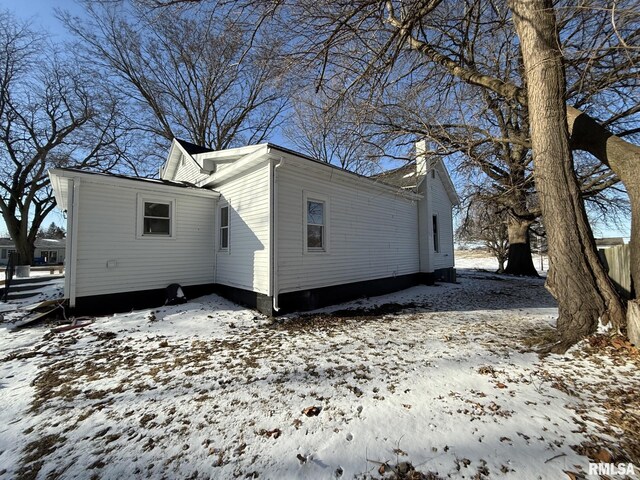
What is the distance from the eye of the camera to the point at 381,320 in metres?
6.07

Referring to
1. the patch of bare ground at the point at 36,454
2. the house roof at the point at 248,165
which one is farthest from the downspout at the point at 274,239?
the patch of bare ground at the point at 36,454

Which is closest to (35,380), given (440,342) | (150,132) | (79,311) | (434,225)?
(79,311)

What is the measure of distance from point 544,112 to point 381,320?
4.86 meters

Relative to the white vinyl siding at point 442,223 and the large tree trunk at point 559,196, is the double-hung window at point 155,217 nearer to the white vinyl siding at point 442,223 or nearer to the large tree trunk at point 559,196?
the large tree trunk at point 559,196

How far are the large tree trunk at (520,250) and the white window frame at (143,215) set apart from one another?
1623cm

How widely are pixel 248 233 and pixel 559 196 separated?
6.36 m

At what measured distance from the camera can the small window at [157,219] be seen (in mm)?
7238

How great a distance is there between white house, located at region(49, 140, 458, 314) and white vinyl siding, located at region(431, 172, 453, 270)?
12.1ft

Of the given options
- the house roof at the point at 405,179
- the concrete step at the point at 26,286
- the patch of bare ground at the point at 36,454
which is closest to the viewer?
the patch of bare ground at the point at 36,454

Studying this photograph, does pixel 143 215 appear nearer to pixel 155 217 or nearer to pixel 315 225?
pixel 155 217

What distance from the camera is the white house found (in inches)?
247

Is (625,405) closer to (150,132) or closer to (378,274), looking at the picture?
(378,274)

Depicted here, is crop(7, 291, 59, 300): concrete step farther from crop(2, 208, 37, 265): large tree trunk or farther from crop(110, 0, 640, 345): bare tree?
crop(2, 208, 37, 265): large tree trunk

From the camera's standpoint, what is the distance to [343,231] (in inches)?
317
